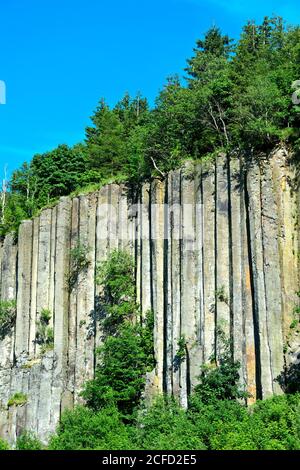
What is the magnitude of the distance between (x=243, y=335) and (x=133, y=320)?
572 centimetres

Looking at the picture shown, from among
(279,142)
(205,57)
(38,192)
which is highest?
(205,57)

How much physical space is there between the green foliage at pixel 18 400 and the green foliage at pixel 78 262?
16.2ft

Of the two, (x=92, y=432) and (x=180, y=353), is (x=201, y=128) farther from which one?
(x=92, y=432)

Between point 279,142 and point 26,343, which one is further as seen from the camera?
point 26,343

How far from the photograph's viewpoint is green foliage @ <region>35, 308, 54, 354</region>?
93.9 ft

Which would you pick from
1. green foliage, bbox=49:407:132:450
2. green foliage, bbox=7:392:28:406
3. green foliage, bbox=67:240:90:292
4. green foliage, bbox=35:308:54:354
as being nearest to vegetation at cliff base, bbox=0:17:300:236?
green foliage, bbox=67:240:90:292

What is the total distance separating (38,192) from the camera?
36375mm

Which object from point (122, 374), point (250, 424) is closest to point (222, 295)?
point (122, 374)

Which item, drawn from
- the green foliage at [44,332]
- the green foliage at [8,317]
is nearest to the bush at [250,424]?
the green foliage at [44,332]

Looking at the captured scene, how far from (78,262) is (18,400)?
21.0 feet

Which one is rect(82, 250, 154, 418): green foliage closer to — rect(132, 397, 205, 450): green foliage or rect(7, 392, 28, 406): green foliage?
rect(132, 397, 205, 450): green foliage
